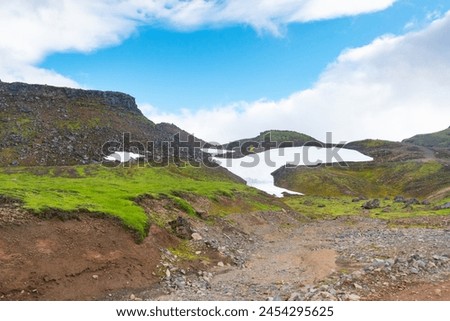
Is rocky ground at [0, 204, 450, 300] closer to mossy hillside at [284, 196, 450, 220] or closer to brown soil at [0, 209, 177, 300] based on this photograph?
brown soil at [0, 209, 177, 300]

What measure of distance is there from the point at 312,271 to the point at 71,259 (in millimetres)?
16952

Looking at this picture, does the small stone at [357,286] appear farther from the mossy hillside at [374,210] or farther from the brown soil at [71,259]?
the mossy hillside at [374,210]

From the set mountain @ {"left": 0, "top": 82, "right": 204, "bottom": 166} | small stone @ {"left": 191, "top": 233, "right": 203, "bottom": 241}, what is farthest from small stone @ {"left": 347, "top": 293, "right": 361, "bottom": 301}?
mountain @ {"left": 0, "top": 82, "right": 204, "bottom": 166}

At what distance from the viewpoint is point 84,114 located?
518ft

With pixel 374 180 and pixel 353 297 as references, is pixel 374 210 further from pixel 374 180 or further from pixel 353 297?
pixel 374 180

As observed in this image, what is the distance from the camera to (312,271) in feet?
91.1

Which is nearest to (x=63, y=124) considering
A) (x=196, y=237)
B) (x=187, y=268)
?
(x=196, y=237)

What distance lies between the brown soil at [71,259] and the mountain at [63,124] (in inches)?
3871

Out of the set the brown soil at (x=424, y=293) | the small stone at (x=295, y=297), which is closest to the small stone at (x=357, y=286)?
the brown soil at (x=424, y=293)

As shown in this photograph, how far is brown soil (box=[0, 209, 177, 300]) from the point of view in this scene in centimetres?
2156
